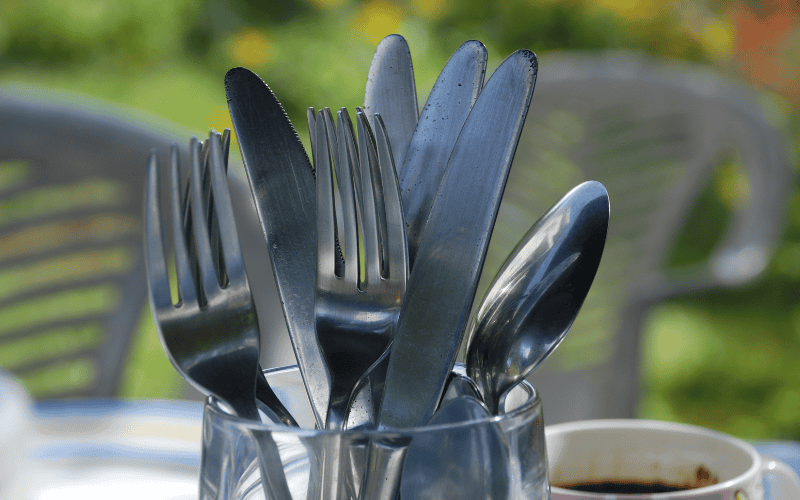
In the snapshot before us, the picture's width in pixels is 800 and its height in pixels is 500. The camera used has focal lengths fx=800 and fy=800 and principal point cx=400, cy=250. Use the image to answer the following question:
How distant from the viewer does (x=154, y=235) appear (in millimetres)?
230

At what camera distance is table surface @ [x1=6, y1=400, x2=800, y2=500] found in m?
0.40

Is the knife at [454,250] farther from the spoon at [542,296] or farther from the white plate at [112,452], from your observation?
the white plate at [112,452]

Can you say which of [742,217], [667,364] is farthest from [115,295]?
[667,364]

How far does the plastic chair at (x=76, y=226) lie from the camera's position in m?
0.78

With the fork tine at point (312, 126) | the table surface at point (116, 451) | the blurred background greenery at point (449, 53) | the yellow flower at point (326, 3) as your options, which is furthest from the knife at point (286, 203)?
the yellow flower at point (326, 3)

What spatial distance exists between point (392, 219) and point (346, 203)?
2cm

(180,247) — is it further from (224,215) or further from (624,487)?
(624,487)

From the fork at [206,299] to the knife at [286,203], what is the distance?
2 cm

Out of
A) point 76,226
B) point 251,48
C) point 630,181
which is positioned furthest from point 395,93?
point 251,48

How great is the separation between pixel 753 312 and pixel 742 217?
1.11 m

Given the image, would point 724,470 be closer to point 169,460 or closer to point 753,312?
point 169,460

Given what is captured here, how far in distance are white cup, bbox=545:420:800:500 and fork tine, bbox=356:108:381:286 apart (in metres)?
0.12

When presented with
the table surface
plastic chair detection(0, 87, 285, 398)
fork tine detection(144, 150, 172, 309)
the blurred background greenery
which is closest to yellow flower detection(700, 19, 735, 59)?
the blurred background greenery

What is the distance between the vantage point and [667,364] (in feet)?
6.11
